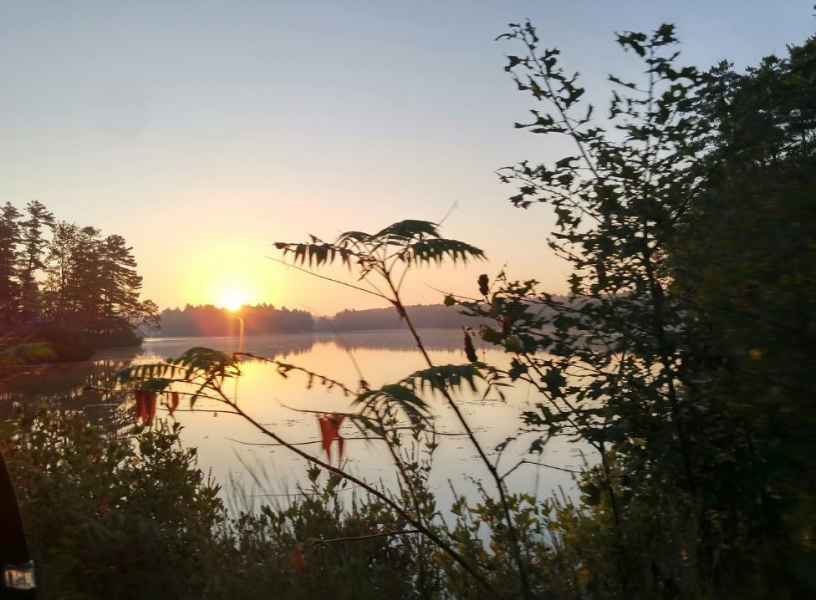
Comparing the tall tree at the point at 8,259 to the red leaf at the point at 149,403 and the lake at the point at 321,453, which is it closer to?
the lake at the point at 321,453

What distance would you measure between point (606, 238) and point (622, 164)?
556 millimetres

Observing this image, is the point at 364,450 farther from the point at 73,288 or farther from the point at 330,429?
the point at 73,288

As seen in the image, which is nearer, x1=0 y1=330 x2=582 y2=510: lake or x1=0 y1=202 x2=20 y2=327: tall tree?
x1=0 y1=330 x2=582 y2=510: lake

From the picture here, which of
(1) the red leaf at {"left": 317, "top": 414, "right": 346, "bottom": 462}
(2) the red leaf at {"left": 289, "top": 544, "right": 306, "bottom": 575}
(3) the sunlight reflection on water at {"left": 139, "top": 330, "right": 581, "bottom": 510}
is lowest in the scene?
(3) the sunlight reflection on water at {"left": 139, "top": 330, "right": 581, "bottom": 510}

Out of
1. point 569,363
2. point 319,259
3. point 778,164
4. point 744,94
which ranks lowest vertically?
point 569,363

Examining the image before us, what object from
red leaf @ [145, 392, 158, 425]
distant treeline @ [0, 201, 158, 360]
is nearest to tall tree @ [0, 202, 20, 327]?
distant treeline @ [0, 201, 158, 360]

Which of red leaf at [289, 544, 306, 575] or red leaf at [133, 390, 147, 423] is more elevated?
red leaf at [133, 390, 147, 423]

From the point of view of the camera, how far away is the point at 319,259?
4.23 m

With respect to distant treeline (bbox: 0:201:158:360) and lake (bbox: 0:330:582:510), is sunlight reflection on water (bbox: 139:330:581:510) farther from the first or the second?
distant treeline (bbox: 0:201:158:360)

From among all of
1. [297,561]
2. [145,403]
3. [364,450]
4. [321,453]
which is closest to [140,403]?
[145,403]

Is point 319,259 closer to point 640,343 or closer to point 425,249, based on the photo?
point 425,249

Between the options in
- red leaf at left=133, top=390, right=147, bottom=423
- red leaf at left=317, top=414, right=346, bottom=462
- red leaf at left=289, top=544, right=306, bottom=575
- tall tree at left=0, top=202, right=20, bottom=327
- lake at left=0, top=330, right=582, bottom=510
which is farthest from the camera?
tall tree at left=0, top=202, right=20, bottom=327

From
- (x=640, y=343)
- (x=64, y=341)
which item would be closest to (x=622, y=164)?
(x=640, y=343)

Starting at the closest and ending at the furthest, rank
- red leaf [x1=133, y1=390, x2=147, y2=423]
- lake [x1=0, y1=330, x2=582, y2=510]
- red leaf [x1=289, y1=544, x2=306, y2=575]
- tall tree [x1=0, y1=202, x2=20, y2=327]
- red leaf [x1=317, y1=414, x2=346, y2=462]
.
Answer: red leaf [x1=317, y1=414, x2=346, y2=462]
red leaf [x1=133, y1=390, x2=147, y2=423]
red leaf [x1=289, y1=544, x2=306, y2=575]
lake [x1=0, y1=330, x2=582, y2=510]
tall tree [x1=0, y1=202, x2=20, y2=327]
